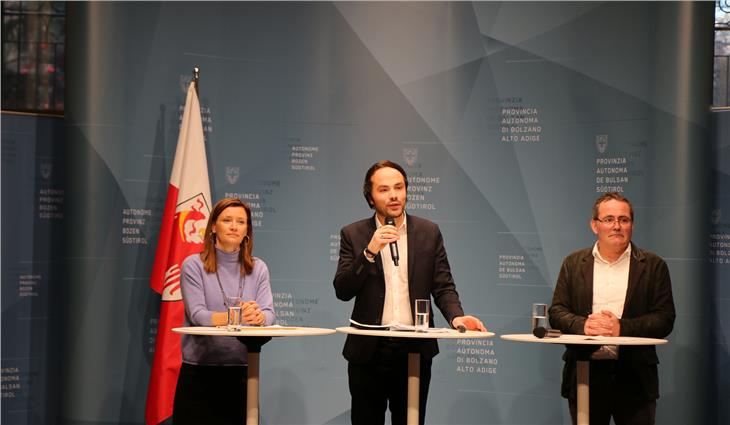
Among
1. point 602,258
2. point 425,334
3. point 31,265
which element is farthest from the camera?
point 31,265

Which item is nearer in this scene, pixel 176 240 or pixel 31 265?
pixel 176 240

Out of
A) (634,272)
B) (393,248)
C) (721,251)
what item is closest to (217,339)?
(393,248)

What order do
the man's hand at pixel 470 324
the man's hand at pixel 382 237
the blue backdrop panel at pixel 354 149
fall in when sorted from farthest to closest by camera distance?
the blue backdrop panel at pixel 354 149 → the man's hand at pixel 470 324 → the man's hand at pixel 382 237

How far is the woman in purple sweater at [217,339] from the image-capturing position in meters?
4.13

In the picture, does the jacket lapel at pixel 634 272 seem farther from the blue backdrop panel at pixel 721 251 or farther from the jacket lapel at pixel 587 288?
the blue backdrop panel at pixel 721 251

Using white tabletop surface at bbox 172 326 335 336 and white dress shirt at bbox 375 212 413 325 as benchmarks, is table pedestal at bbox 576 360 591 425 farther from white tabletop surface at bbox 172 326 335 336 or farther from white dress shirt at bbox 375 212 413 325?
white tabletop surface at bbox 172 326 335 336

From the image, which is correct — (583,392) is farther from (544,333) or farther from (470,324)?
(470,324)

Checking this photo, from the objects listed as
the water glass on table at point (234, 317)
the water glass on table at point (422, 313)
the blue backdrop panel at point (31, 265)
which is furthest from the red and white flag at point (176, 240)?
the water glass on table at point (422, 313)

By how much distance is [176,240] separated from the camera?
5.56 meters

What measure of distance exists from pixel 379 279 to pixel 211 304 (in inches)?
32.5

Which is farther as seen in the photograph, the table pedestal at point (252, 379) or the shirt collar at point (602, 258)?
the shirt collar at point (602, 258)

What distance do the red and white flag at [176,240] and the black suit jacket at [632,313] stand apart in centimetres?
243

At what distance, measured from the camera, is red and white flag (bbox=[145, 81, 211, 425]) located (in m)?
5.48

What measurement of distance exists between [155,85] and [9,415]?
250cm
